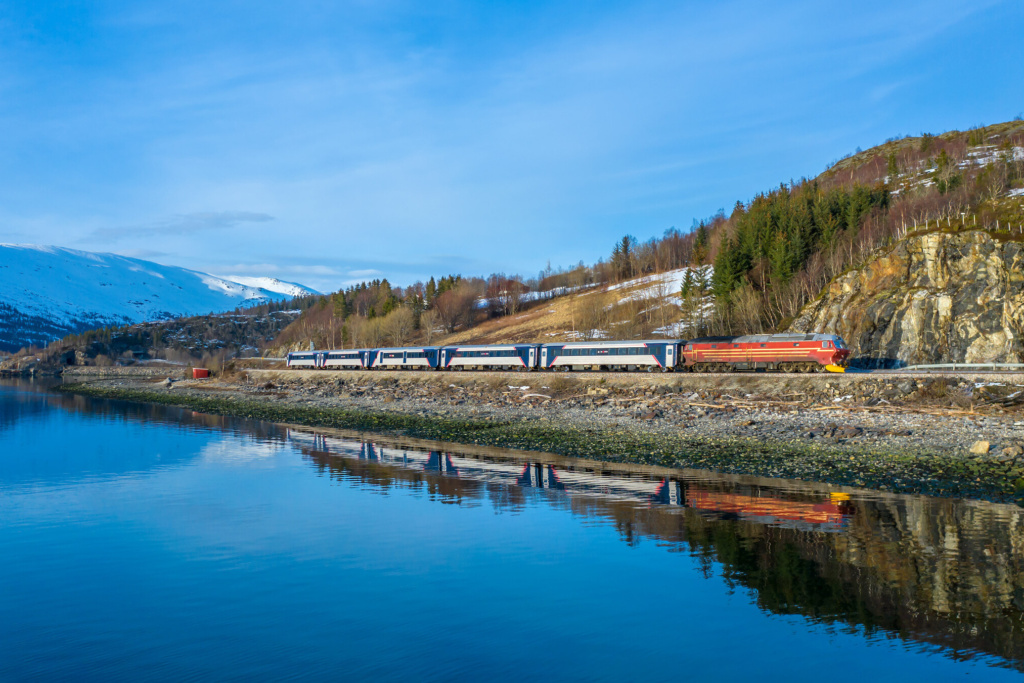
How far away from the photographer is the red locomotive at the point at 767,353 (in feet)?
143

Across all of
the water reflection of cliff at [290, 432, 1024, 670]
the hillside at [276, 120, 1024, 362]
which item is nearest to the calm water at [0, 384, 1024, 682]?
the water reflection of cliff at [290, 432, 1024, 670]

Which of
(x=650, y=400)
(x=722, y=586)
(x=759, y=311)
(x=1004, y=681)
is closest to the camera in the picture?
(x=1004, y=681)

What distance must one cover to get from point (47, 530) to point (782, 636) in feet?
64.6

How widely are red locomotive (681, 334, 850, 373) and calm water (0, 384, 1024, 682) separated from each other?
2494 cm

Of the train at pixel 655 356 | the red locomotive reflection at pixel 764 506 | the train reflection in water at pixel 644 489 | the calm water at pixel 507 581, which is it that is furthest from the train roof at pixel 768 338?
the red locomotive reflection at pixel 764 506

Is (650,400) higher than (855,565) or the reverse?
higher

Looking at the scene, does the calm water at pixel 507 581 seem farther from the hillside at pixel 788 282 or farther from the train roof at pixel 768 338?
the hillside at pixel 788 282

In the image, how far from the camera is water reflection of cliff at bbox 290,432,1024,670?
39.4 ft

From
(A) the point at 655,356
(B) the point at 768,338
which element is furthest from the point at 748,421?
(A) the point at 655,356

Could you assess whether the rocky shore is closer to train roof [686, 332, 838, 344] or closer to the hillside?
train roof [686, 332, 838, 344]

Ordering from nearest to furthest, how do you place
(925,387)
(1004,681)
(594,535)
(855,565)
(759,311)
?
(1004,681) → (855,565) → (594,535) → (925,387) → (759,311)

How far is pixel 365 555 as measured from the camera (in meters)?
15.8

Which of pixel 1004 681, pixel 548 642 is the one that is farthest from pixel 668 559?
pixel 1004 681

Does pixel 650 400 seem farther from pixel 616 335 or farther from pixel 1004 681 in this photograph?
pixel 616 335
